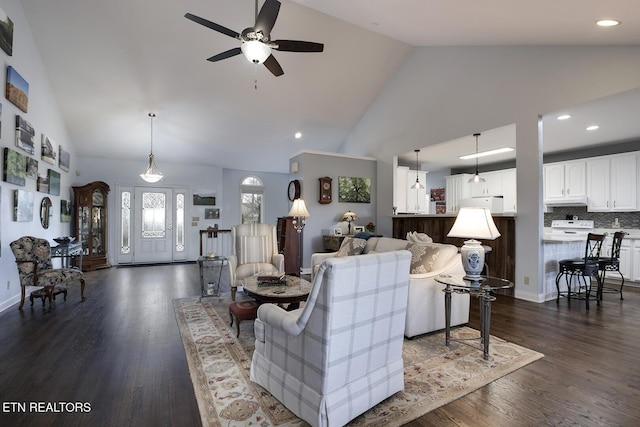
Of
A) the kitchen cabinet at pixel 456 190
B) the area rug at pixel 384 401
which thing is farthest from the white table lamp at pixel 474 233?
the kitchen cabinet at pixel 456 190

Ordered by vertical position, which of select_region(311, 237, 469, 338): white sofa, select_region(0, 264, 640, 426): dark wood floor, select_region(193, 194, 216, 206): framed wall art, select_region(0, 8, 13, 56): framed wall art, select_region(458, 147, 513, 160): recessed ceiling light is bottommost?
select_region(0, 264, 640, 426): dark wood floor

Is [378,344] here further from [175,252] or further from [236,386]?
[175,252]

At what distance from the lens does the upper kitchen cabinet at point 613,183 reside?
5.53 metres

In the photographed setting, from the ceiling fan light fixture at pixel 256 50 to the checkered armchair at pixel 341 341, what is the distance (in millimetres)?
→ 2285

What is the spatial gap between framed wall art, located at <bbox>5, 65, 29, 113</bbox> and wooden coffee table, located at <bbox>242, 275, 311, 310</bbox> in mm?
3978

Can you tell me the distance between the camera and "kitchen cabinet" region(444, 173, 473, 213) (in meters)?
8.59

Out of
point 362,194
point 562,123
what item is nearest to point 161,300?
point 362,194

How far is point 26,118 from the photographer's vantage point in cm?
460

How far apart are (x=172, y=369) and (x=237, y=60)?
4.84 meters

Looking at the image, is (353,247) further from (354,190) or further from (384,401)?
(354,190)

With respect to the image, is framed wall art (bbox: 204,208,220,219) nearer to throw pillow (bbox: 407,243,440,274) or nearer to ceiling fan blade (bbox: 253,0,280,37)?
ceiling fan blade (bbox: 253,0,280,37)

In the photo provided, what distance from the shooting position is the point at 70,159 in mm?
7004

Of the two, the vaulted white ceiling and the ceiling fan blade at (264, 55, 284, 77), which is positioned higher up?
the vaulted white ceiling

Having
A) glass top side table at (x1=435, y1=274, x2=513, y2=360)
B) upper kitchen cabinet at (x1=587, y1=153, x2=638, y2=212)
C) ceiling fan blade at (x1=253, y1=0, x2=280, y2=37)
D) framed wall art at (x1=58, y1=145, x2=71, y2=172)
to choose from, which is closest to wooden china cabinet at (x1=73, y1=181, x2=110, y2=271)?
framed wall art at (x1=58, y1=145, x2=71, y2=172)
